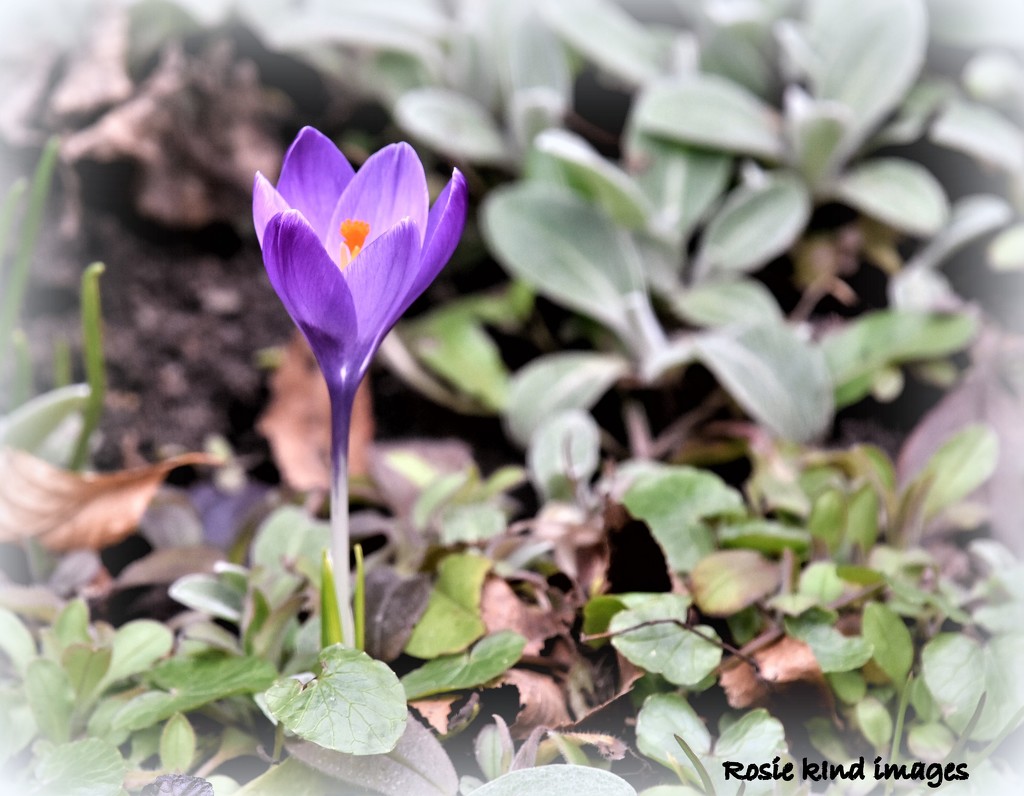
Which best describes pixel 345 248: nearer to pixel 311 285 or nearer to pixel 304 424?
pixel 311 285

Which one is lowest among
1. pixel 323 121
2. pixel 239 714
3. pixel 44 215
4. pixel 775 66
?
pixel 239 714

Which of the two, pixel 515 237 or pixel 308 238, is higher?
pixel 308 238

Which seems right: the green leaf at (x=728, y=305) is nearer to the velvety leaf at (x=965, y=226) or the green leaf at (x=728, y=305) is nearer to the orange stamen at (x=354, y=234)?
the velvety leaf at (x=965, y=226)

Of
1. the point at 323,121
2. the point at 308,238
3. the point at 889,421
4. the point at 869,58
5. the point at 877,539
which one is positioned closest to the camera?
the point at 308,238

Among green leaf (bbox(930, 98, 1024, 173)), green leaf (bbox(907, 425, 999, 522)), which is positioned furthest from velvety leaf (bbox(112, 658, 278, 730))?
green leaf (bbox(930, 98, 1024, 173))

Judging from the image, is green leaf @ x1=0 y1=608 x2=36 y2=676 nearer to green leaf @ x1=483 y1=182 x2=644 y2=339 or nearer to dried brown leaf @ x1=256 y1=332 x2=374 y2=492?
dried brown leaf @ x1=256 y1=332 x2=374 y2=492

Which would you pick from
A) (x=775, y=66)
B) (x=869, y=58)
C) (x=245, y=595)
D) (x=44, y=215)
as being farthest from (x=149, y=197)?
(x=869, y=58)

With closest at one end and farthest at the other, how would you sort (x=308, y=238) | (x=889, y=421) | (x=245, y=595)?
(x=308, y=238)
(x=245, y=595)
(x=889, y=421)

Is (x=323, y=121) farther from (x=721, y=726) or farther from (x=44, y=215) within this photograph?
(x=721, y=726)
